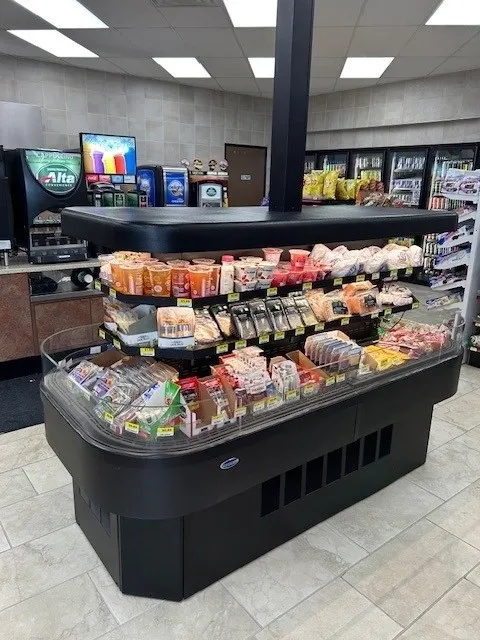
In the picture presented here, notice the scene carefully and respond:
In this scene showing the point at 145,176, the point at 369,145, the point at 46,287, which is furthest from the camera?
the point at 369,145

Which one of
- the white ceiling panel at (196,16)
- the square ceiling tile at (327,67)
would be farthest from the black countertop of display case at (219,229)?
the square ceiling tile at (327,67)

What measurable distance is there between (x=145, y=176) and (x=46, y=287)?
345 centimetres

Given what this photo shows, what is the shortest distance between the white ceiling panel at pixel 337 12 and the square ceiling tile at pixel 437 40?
2.89 ft

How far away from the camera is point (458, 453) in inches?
129

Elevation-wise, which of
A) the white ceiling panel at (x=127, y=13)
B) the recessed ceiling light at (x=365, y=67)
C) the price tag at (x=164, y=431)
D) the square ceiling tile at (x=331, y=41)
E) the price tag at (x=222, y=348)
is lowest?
the price tag at (x=164, y=431)

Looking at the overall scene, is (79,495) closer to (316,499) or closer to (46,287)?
(316,499)

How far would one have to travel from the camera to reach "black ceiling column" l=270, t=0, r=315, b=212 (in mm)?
2287

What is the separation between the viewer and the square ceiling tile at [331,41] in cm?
538

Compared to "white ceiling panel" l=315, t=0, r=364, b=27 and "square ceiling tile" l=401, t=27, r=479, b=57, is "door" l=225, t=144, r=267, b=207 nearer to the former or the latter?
"square ceiling tile" l=401, t=27, r=479, b=57

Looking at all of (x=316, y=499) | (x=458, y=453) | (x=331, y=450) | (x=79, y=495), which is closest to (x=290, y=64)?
(x=331, y=450)

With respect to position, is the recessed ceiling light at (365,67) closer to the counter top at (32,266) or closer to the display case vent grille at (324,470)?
the counter top at (32,266)

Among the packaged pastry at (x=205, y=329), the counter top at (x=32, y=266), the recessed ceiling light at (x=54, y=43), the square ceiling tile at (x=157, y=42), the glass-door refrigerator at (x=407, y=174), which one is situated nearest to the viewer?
the packaged pastry at (x=205, y=329)

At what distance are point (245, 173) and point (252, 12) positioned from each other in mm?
5442

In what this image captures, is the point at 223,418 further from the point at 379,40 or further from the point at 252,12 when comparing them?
the point at 379,40
